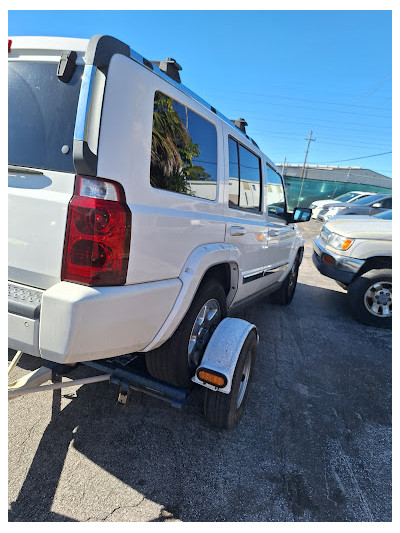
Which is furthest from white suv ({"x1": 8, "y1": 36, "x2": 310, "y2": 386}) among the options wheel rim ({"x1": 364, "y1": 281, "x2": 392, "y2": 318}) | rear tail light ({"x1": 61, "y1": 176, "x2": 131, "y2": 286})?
wheel rim ({"x1": 364, "y1": 281, "x2": 392, "y2": 318})

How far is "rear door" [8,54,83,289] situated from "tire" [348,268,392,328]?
4360 mm

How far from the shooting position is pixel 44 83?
1556 millimetres

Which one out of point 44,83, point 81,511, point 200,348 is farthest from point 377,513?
point 44,83

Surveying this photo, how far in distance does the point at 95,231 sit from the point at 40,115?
2.41ft

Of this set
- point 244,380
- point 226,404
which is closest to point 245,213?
point 244,380

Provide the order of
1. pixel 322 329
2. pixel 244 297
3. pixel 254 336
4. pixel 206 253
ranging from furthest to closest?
1. pixel 322 329
2. pixel 244 297
3. pixel 254 336
4. pixel 206 253

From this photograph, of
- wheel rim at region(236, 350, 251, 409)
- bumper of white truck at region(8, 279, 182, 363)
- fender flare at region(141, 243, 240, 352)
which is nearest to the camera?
bumper of white truck at region(8, 279, 182, 363)

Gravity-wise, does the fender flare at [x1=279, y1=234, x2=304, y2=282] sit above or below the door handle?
below

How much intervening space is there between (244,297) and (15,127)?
8.02 feet

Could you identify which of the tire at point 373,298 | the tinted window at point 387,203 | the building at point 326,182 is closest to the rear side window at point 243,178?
the tire at point 373,298

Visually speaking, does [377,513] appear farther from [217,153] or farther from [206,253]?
[217,153]

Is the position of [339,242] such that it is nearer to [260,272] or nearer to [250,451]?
[260,272]

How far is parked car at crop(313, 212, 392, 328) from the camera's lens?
4.44 metres

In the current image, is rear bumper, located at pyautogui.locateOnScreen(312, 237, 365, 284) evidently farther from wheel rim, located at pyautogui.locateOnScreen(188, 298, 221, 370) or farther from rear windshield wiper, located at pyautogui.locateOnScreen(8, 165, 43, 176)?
rear windshield wiper, located at pyautogui.locateOnScreen(8, 165, 43, 176)
